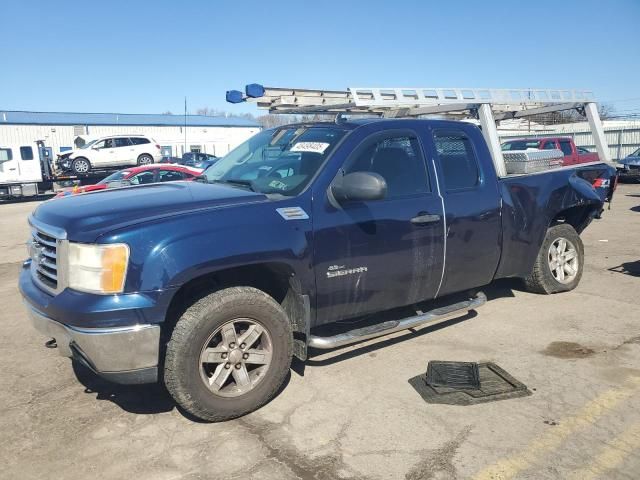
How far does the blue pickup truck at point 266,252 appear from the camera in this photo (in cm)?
302

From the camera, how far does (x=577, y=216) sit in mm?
6125

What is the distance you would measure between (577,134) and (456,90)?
97.0 feet

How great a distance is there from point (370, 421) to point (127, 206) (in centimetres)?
206

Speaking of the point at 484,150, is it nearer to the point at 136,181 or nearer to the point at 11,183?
the point at 136,181

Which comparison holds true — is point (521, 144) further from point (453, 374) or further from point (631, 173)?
point (453, 374)

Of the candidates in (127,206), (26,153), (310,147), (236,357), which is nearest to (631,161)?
(310,147)

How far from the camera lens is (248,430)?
10.8ft

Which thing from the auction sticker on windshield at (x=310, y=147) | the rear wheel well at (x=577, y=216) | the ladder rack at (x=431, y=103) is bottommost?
the rear wheel well at (x=577, y=216)

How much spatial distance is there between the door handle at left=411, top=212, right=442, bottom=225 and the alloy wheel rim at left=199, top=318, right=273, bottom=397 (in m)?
1.45

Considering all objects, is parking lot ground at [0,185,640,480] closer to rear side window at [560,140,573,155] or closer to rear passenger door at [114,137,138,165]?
rear side window at [560,140,573,155]

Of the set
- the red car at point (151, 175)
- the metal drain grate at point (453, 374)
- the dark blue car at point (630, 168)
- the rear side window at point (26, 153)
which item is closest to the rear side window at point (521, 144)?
the dark blue car at point (630, 168)

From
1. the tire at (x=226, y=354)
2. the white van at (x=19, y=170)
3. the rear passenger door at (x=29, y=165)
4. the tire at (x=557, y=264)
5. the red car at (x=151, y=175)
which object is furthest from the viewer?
the rear passenger door at (x=29, y=165)

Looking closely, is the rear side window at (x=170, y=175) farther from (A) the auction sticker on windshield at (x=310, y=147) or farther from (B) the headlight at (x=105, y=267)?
(B) the headlight at (x=105, y=267)

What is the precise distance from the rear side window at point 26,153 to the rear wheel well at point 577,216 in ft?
85.6
